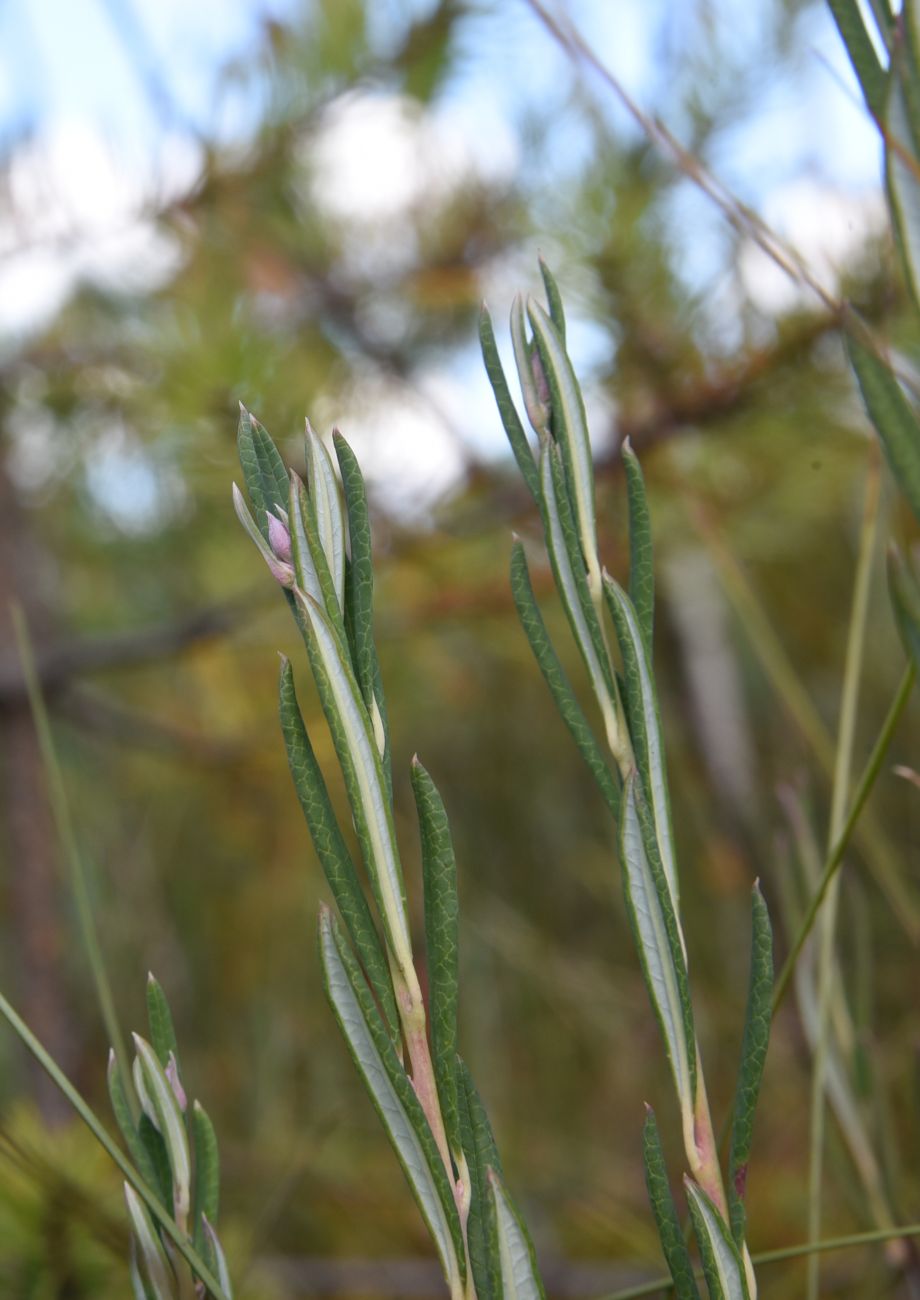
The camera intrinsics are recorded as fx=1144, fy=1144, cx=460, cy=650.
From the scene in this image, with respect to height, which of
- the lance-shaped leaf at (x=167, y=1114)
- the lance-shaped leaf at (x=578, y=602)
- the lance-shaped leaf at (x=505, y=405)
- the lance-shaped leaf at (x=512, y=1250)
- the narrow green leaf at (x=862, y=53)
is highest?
the narrow green leaf at (x=862, y=53)

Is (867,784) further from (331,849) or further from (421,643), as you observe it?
(421,643)

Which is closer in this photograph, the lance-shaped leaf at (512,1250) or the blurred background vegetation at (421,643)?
the lance-shaped leaf at (512,1250)

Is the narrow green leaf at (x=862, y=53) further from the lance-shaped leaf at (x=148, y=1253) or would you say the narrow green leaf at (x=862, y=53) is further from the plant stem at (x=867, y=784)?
the lance-shaped leaf at (x=148, y=1253)

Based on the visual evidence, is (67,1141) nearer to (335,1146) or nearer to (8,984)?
(335,1146)

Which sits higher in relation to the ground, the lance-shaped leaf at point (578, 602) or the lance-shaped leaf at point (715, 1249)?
the lance-shaped leaf at point (578, 602)

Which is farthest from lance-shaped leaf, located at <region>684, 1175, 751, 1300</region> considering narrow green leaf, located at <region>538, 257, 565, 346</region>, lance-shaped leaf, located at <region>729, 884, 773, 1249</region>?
narrow green leaf, located at <region>538, 257, 565, 346</region>

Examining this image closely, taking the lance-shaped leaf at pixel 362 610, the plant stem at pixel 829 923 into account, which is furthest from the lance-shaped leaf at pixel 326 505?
the plant stem at pixel 829 923

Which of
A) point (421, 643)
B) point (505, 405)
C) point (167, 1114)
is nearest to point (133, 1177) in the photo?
point (167, 1114)
